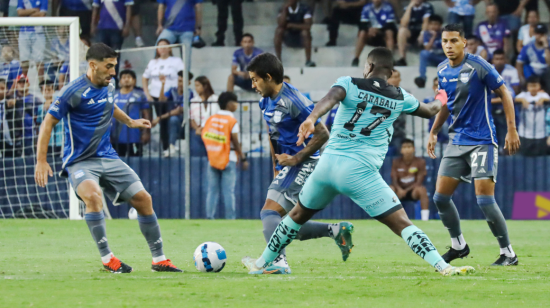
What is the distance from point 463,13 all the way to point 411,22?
1218mm

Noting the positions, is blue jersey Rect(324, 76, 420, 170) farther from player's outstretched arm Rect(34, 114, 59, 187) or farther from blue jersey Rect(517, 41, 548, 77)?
blue jersey Rect(517, 41, 548, 77)

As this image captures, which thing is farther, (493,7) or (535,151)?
(493,7)

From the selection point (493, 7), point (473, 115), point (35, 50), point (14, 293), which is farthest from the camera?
point (493, 7)

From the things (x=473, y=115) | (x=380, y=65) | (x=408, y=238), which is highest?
(x=380, y=65)

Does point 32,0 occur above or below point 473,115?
above

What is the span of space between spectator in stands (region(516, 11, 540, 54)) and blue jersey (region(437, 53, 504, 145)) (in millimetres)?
10821

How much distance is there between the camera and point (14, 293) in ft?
18.2

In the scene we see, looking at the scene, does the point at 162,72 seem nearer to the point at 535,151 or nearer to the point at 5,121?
the point at 5,121

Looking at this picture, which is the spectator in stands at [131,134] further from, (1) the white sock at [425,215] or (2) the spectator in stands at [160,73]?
(1) the white sock at [425,215]

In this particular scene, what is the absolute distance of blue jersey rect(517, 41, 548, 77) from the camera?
17703mm

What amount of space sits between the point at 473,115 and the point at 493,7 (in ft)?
36.9

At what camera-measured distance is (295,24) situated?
1941 centimetres

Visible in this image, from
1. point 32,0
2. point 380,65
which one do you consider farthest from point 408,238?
point 32,0

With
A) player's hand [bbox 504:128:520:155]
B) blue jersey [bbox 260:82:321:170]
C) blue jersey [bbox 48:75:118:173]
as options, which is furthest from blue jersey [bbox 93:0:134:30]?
player's hand [bbox 504:128:520:155]
